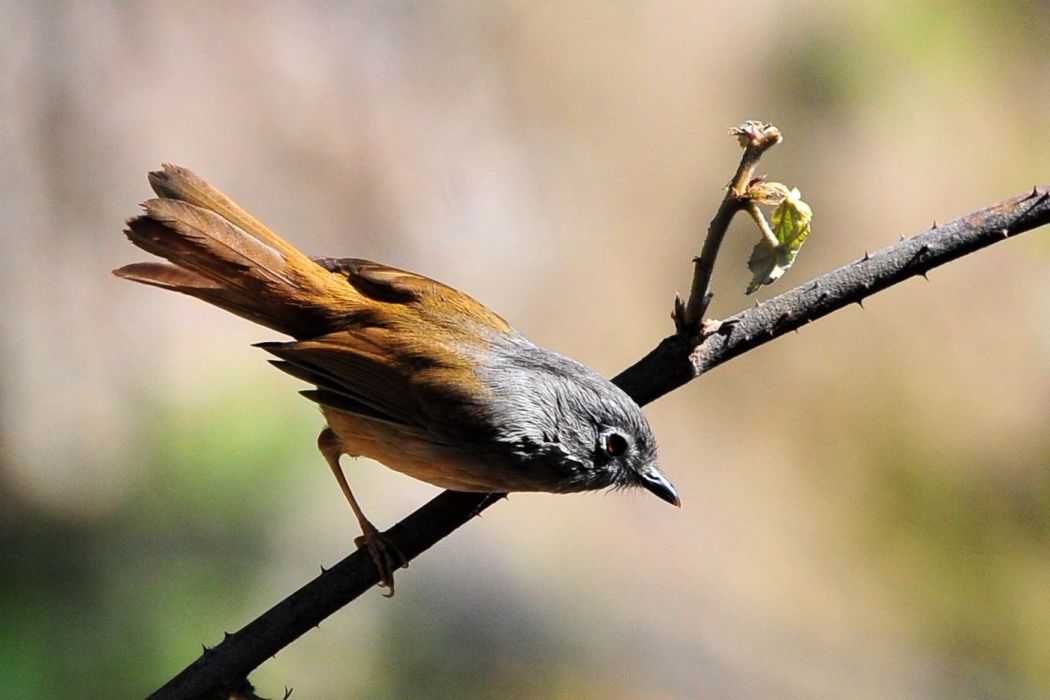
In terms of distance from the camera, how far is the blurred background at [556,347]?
236 inches

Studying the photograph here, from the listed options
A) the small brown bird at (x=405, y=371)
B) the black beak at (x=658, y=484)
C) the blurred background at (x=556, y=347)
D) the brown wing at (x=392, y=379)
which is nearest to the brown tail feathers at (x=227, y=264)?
the small brown bird at (x=405, y=371)

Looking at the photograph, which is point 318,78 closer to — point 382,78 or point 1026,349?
point 382,78

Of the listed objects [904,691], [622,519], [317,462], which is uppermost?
[317,462]

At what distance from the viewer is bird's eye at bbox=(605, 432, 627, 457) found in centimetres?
339

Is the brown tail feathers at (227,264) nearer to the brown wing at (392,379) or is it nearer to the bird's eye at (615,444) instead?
the brown wing at (392,379)

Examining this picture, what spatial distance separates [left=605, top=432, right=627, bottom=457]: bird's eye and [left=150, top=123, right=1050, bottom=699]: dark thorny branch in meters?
0.37

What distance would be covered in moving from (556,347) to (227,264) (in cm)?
380

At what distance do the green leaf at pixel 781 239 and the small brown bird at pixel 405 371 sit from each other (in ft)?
2.24

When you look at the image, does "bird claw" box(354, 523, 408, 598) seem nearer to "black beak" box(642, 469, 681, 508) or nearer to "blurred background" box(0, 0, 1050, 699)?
"black beak" box(642, 469, 681, 508)

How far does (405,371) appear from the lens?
3469 millimetres

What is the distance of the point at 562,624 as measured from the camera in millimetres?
6270

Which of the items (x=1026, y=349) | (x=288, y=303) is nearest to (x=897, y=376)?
(x=1026, y=349)

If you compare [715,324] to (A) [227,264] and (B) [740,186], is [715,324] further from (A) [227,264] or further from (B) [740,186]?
(A) [227,264]

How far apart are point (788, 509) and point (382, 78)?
3.65 meters
